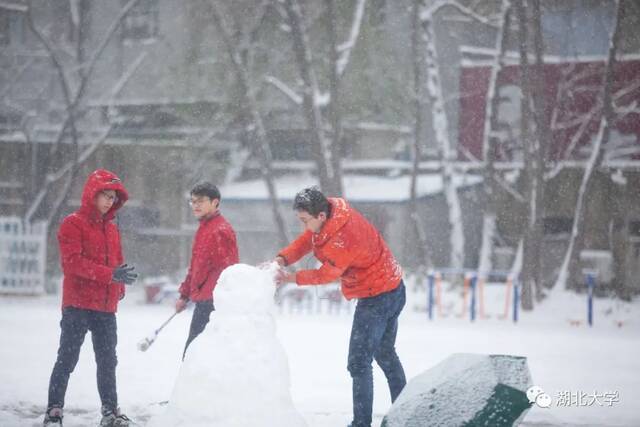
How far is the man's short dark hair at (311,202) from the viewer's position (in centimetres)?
498

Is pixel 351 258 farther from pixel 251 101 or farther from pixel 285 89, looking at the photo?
pixel 285 89

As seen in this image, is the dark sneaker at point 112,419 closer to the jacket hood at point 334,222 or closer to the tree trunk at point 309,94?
the jacket hood at point 334,222

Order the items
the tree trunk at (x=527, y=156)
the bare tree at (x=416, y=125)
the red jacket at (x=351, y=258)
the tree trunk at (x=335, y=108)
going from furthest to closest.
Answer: the bare tree at (x=416, y=125) → the tree trunk at (x=335, y=108) → the tree trunk at (x=527, y=156) → the red jacket at (x=351, y=258)

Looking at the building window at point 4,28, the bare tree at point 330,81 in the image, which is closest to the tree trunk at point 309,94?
the bare tree at point 330,81

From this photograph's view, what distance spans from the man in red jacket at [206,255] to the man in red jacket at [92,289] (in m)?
0.56

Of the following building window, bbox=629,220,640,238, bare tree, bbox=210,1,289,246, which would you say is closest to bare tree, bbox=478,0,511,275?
building window, bbox=629,220,640,238

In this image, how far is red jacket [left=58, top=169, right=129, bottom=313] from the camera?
5.02 metres

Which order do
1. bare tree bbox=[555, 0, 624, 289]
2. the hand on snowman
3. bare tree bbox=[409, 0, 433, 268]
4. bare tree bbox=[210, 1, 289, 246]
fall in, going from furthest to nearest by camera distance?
bare tree bbox=[409, 0, 433, 268], bare tree bbox=[210, 1, 289, 246], bare tree bbox=[555, 0, 624, 289], the hand on snowman

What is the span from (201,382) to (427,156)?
1639cm

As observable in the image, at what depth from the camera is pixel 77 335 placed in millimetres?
5109

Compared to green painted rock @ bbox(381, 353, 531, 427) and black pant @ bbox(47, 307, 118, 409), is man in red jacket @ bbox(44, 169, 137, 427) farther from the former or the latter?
green painted rock @ bbox(381, 353, 531, 427)

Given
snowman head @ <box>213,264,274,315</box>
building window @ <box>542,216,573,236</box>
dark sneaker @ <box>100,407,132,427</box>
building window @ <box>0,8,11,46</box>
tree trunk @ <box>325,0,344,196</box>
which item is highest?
building window @ <box>0,8,11,46</box>

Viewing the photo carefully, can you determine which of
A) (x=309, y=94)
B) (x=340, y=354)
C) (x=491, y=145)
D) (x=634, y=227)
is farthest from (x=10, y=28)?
(x=634, y=227)

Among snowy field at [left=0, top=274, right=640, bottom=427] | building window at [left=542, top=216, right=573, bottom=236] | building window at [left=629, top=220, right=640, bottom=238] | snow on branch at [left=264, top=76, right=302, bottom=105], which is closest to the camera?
snowy field at [left=0, top=274, right=640, bottom=427]
